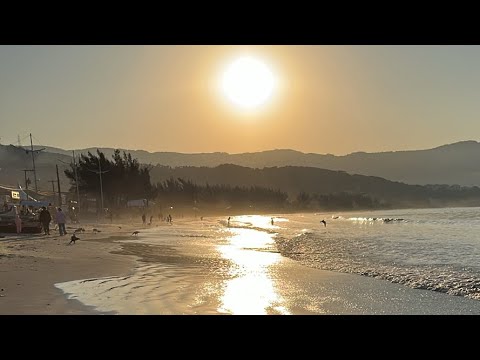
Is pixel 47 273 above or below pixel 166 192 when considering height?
below

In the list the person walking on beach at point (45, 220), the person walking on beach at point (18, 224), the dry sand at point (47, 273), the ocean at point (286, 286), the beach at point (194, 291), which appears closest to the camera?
the dry sand at point (47, 273)

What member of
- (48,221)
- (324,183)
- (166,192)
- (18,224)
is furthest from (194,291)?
(324,183)

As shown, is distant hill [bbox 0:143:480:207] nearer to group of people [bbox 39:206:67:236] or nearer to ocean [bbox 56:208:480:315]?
group of people [bbox 39:206:67:236]

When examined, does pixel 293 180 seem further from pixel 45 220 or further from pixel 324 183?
pixel 45 220

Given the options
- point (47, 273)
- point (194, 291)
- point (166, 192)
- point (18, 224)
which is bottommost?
point (194, 291)

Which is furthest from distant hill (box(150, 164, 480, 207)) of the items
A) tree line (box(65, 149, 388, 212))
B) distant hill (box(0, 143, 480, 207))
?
tree line (box(65, 149, 388, 212))

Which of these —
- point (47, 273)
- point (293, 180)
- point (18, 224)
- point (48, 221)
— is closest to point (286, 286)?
point (47, 273)

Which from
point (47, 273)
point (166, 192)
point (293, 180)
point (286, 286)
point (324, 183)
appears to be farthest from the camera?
point (293, 180)

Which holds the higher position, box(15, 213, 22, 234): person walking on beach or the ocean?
box(15, 213, 22, 234): person walking on beach

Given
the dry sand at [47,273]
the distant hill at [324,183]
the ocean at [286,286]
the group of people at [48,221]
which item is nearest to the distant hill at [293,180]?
the distant hill at [324,183]

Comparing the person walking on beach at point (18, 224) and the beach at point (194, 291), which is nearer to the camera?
the beach at point (194, 291)

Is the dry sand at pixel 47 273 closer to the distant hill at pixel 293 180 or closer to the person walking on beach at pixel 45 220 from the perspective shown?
the person walking on beach at pixel 45 220

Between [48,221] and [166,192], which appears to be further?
[166,192]

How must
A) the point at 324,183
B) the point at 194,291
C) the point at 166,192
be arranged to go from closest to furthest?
1. the point at 194,291
2. the point at 166,192
3. the point at 324,183
